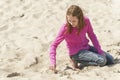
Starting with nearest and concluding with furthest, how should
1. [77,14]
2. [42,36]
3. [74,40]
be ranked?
[77,14], [74,40], [42,36]

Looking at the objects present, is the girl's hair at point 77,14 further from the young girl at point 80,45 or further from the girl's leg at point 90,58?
the girl's leg at point 90,58

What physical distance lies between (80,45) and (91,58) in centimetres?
21

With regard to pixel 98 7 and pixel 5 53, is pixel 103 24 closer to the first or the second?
pixel 98 7

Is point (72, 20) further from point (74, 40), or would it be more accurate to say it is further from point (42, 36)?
point (42, 36)

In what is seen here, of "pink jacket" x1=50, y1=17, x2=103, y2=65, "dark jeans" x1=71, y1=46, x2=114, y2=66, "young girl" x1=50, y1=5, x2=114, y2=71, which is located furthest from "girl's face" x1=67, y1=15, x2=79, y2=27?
"dark jeans" x1=71, y1=46, x2=114, y2=66

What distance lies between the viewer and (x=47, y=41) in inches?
212

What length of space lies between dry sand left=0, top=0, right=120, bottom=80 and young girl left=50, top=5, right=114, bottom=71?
122 millimetres

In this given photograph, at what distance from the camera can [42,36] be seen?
5570 mm

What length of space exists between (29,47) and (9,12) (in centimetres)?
139

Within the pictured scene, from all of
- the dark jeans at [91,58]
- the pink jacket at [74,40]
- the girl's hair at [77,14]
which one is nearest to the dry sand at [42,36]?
the dark jeans at [91,58]

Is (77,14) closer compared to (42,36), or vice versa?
(77,14)

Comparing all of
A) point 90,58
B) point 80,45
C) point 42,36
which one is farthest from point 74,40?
point 42,36

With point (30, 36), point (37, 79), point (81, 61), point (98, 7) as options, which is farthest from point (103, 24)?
point (37, 79)

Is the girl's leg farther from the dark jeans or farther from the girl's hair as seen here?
the girl's hair
